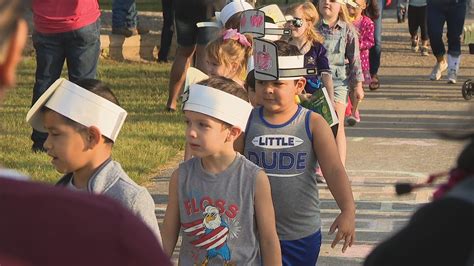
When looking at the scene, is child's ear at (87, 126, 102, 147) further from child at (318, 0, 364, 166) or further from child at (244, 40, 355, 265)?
child at (318, 0, 364, 166)

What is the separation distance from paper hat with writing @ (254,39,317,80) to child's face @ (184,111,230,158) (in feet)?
3.47

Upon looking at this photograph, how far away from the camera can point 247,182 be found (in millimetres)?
4840

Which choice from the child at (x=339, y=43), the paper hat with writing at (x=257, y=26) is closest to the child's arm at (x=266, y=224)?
the paper hat with writing at (x=257, y=26)

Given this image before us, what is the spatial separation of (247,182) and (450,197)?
3.05m

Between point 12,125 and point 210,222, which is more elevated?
point 210,222

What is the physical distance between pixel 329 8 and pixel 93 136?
5.33 meters

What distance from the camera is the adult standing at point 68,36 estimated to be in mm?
9406

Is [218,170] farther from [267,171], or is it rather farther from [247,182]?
[267,171]

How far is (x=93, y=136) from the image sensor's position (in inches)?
164

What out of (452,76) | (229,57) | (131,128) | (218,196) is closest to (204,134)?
(218,196)

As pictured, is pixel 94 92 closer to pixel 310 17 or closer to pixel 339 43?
pixel 310 17

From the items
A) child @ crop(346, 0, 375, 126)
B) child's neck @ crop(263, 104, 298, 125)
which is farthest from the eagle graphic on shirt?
child @ crop(346, 0, 375, 126)

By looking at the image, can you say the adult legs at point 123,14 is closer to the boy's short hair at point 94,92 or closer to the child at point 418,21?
the child at point 418,21

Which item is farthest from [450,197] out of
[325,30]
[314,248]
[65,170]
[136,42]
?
[136,42]
